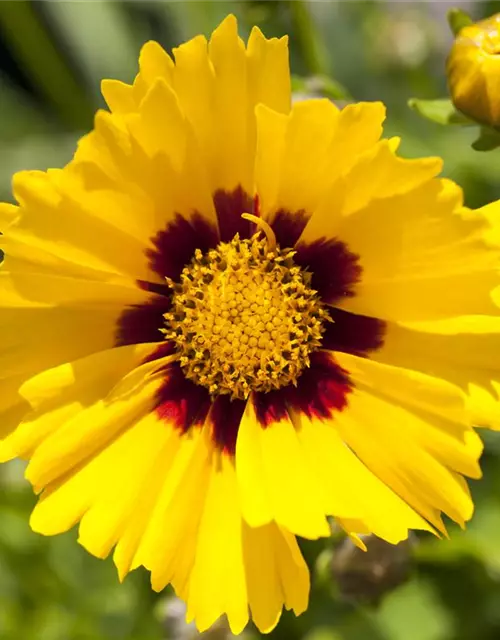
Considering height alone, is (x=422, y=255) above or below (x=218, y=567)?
above

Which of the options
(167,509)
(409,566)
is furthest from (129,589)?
(167,509)

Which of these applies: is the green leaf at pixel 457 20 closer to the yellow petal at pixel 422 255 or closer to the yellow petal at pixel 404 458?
the yellow petal at pixel 422 255

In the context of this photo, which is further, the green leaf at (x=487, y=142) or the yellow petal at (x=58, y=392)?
the green leaf at (x=487, y=142)

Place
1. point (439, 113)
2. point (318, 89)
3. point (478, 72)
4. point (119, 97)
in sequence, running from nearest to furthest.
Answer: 1. point (119, 97)
2. point (478, 72)
3. point (439, 113)
4. point (318, 89)

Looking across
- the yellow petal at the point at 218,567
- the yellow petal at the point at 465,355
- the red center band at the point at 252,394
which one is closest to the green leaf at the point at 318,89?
the red center band at the point at 252,394

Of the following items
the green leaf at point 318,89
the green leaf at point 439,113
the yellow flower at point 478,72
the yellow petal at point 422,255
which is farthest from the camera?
the green leaf at point 318,89

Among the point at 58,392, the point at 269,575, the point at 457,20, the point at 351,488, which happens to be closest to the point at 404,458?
the point at 351,488

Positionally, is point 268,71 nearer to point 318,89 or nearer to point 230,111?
point 230,111

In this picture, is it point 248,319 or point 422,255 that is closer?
point 422,255
